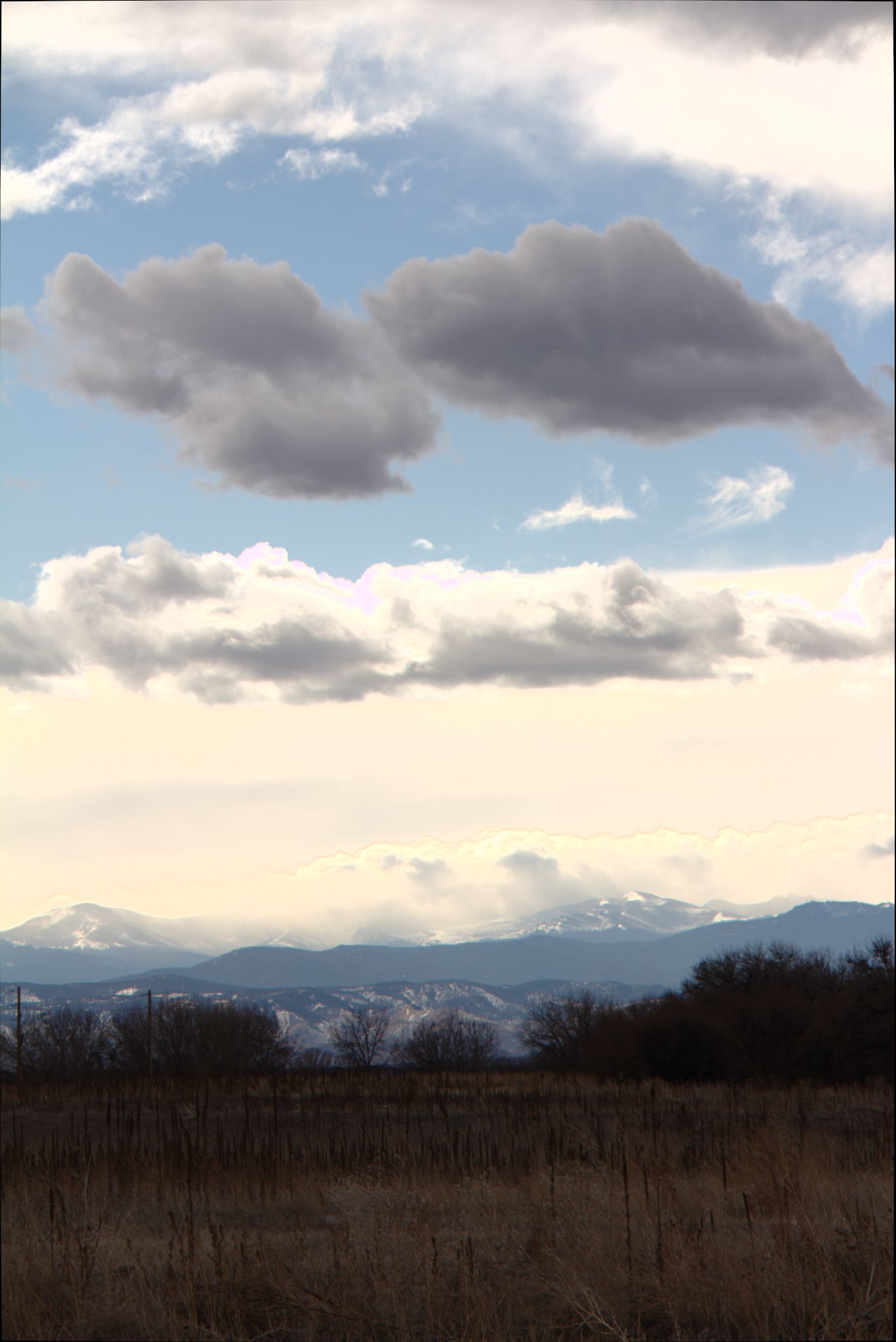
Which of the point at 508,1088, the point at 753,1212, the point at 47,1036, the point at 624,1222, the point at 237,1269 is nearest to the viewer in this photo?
the point at 237,1269

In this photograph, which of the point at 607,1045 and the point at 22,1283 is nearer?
the point at 22,1283

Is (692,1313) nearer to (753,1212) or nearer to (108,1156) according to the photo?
(753,1212)

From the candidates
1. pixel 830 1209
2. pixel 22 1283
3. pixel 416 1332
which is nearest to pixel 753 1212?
pixel 830 1209

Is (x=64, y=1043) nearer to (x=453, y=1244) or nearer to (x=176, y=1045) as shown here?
(x=176, y=1045)

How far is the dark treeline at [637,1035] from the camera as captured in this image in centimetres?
4038

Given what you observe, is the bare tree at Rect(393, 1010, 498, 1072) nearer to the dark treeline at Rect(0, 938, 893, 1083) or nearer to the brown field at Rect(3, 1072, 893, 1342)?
the dark treeline at Rect(0, 938, 893, 1083)

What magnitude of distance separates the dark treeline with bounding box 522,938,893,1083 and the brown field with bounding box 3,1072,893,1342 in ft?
59.4

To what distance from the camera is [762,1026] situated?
155ft

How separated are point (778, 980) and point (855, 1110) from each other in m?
24.4

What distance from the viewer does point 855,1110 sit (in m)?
33.2

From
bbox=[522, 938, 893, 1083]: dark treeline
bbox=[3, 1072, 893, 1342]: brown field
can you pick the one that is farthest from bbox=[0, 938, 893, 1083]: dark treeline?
bbox=[3, 1072, 893, 1342]: brown field

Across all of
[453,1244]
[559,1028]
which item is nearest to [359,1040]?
[559,1028]

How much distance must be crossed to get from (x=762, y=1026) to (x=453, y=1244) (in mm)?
37783

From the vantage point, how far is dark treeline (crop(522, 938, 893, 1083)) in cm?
3869
